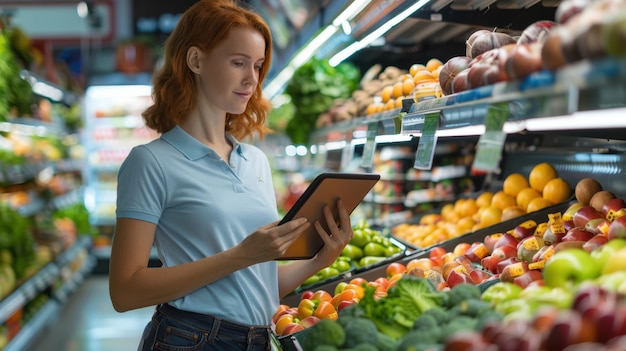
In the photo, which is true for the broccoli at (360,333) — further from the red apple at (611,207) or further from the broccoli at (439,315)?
the red apple at (611,207)

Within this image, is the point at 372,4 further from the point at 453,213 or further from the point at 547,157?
the point at 453,213

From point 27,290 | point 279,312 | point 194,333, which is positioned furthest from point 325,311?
point 27,290

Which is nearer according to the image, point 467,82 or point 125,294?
point 467,82

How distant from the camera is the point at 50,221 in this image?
7285 millimetres

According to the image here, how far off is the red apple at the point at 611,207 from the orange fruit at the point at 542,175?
70cm

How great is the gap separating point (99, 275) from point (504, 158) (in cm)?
761

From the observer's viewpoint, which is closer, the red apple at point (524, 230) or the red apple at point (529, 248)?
the red apple at point (529, 248)

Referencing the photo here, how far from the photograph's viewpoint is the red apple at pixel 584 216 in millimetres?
2219

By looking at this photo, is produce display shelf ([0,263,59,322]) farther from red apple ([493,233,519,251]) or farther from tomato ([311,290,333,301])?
red apple ([493,233,519,251])

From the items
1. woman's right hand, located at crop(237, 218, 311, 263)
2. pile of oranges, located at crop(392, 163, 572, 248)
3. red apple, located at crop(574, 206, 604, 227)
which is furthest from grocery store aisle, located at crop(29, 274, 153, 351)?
red apple, located at crop(574, 206, 604, 227)

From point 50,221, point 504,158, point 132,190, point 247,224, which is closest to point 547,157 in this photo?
point 504,158

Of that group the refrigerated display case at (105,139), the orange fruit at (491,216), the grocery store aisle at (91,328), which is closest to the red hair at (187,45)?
the orange fruit at (491,216)

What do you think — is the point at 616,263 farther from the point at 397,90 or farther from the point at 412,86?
the point at 397,90

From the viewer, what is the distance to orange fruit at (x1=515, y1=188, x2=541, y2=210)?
9.75 ft
